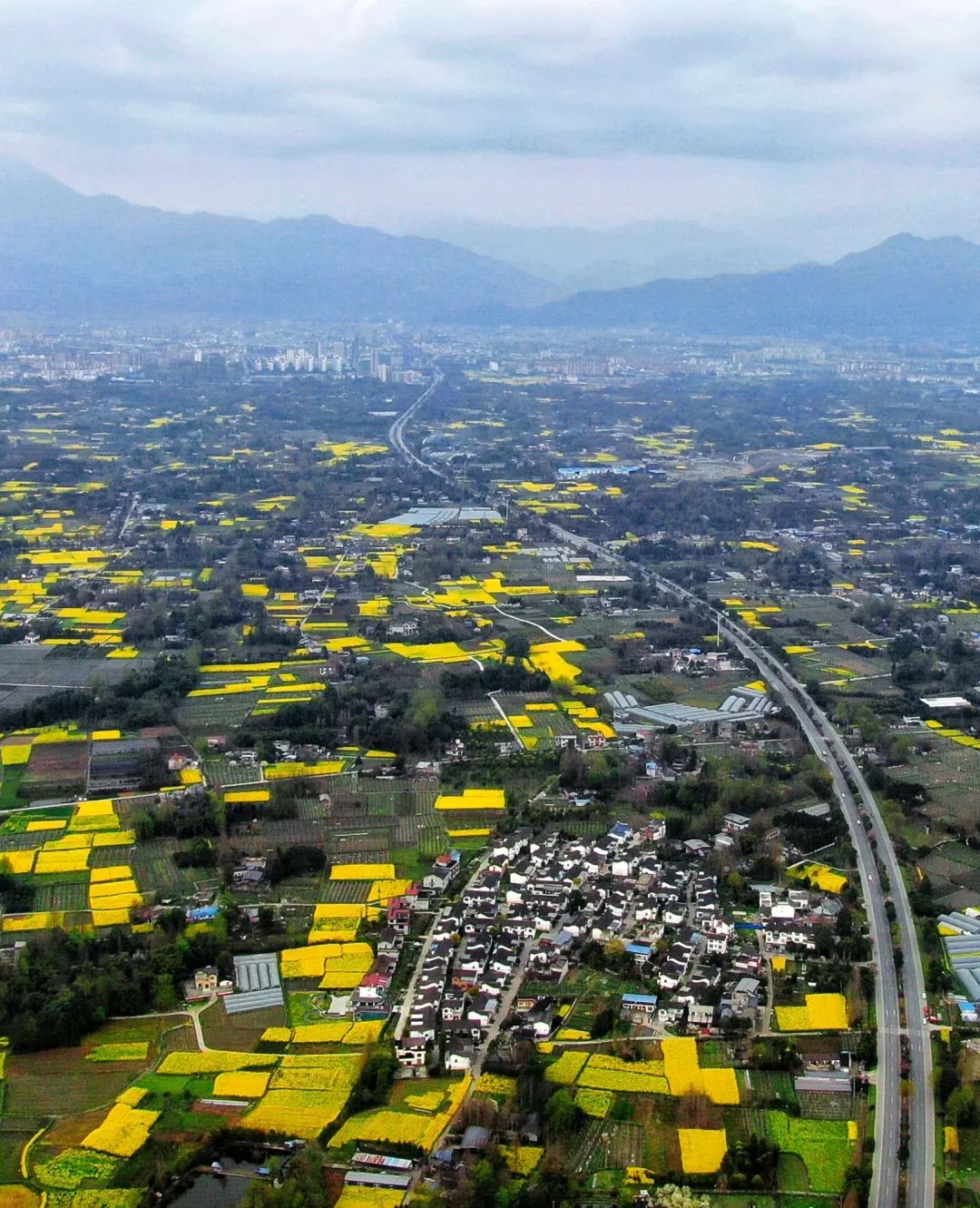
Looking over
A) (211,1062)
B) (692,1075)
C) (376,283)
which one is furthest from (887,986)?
(376,283)

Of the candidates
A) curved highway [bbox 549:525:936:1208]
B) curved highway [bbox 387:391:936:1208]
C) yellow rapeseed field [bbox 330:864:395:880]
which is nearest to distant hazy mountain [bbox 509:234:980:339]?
curved highway [bbox 387:391:936:1208]

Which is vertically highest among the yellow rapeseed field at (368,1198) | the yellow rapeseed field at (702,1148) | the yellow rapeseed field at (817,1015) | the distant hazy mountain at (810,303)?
the distant hazy mountain at (810,303)

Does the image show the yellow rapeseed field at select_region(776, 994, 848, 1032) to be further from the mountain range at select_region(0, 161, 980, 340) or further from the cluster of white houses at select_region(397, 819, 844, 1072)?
the mountain range at select_region(0, 161, 980, 340)

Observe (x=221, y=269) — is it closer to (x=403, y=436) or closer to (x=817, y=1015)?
(x=403, y=436)

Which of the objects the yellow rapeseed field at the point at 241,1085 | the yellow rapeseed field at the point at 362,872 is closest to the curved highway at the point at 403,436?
the yellow rapeseed field at the point at 362,872

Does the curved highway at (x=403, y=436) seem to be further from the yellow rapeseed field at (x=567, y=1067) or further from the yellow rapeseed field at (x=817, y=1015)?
the yellow rapeseed field at (x=567, y=1067)

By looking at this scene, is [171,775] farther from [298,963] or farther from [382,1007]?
[382,1007]
